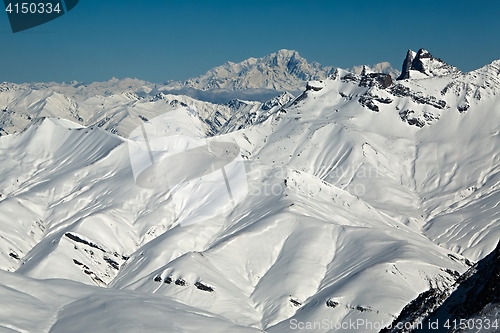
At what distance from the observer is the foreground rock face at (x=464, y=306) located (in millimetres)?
78750

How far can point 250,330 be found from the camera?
12281 centimetres

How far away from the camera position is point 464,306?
88.7m

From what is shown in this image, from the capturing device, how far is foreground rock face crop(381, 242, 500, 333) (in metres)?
78.8

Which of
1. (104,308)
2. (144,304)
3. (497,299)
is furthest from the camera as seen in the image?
(144,304)

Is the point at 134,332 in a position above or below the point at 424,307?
below

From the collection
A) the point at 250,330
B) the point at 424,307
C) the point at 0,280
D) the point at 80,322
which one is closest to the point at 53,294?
the point at 0,280

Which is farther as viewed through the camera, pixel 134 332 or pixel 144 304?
pixel 144 304

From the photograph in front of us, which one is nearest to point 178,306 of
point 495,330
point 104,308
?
point 104,308

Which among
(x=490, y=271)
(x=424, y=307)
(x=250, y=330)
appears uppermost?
(x=490, y=271)

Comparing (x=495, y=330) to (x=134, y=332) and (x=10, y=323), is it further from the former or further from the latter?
(x=10, y=323)

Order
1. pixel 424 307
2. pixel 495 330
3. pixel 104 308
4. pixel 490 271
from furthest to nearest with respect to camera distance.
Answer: pixel 104 308
pixel 424 307
pixel 490 271
pixel 495 330

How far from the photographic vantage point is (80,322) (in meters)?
108

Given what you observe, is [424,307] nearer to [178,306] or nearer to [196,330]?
[196,330]

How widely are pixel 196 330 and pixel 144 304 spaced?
13.8 metres
